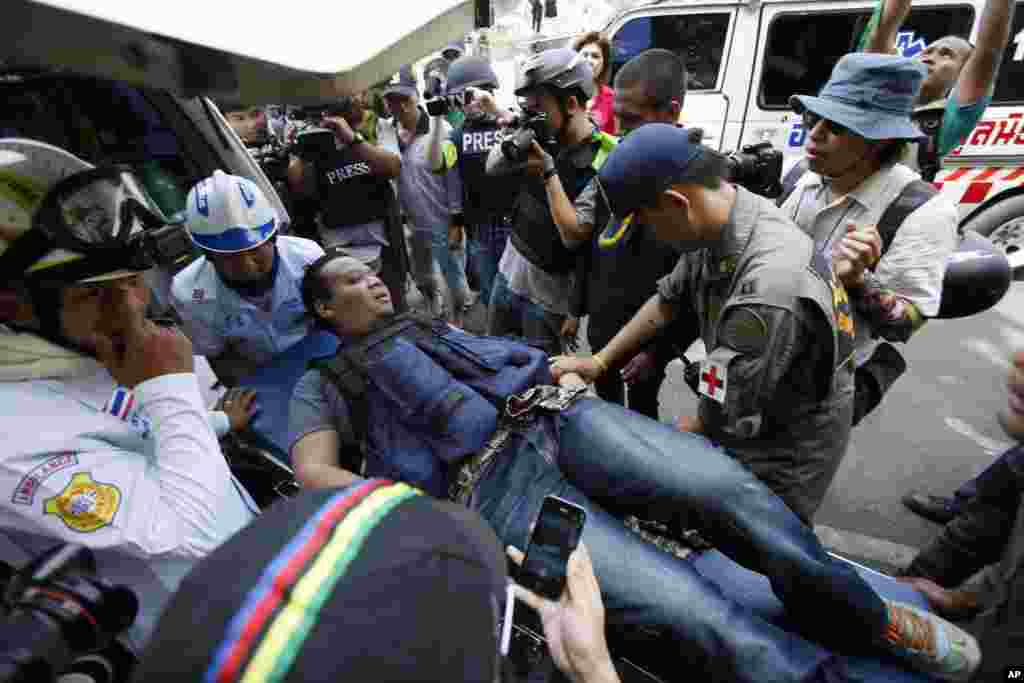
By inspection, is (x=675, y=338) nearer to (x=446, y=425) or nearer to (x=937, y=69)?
(x=446, y=425)

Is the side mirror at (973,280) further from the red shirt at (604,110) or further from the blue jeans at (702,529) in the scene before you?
the red shirt at (604,110)

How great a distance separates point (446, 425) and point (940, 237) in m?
1.75

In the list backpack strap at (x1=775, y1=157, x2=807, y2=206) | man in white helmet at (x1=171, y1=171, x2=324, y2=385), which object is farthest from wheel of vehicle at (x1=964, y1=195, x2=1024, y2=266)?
man in white helmet at (x1=171, y1=171, x2=324, y2=385)

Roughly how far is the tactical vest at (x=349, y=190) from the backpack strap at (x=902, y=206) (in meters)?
2.70

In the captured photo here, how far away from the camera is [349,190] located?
10.8 ft

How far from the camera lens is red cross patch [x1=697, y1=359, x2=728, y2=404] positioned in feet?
4.73

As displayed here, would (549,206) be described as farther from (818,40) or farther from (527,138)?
(818,40)

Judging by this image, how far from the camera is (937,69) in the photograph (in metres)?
2.77

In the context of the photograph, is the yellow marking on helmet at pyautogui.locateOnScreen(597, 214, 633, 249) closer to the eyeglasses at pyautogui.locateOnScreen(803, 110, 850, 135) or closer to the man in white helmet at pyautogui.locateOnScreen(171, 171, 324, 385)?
the eyeglasses at pyautogui.locateOnScreen(803, 110, 850, 135)

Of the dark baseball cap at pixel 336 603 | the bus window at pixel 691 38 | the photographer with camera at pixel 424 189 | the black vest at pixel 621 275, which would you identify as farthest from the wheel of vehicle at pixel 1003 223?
the dark baseball cap at pixel 336 603

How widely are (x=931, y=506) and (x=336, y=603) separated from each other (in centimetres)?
296

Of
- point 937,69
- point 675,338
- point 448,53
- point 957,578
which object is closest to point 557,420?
point 675,338

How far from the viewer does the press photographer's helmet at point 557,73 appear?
2258 mm

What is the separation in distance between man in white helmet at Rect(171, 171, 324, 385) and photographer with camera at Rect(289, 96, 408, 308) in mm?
1135
